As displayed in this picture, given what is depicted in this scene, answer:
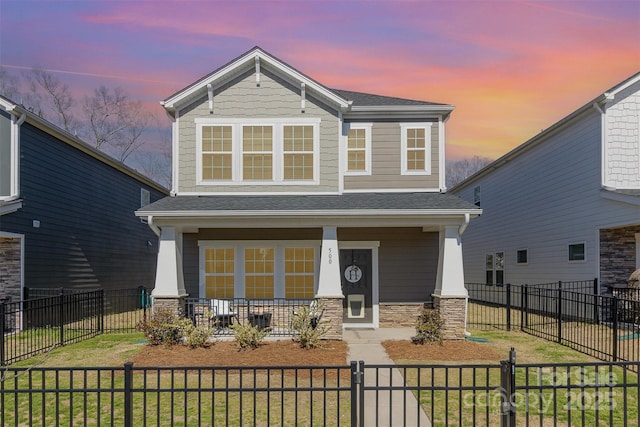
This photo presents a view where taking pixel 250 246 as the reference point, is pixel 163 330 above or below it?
below

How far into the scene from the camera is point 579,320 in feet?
55.5

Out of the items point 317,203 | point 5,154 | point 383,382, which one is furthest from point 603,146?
point 5,154

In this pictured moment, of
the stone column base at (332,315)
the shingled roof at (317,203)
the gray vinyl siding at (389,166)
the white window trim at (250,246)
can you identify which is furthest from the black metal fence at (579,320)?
the white window trim at (250,246)

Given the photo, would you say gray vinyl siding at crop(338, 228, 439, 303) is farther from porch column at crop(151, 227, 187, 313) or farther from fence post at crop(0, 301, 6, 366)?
fence post at crop(0, 301, 6, 366)

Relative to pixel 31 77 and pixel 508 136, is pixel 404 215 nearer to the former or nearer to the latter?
pixel 508 136

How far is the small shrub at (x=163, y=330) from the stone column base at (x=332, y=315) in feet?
12.2

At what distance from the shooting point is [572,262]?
18.0 metres

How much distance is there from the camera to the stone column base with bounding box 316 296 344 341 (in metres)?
13.7

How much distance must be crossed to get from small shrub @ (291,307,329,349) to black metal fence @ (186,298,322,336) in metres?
0.36

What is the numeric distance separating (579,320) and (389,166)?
7.98m

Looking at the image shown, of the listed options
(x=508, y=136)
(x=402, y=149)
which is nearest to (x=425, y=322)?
→ (x=402, y=149)

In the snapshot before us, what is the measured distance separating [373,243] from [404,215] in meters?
2.58

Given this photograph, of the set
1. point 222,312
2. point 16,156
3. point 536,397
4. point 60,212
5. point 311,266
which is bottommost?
point 536,397

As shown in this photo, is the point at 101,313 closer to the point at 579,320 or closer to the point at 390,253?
the point at 390,253
